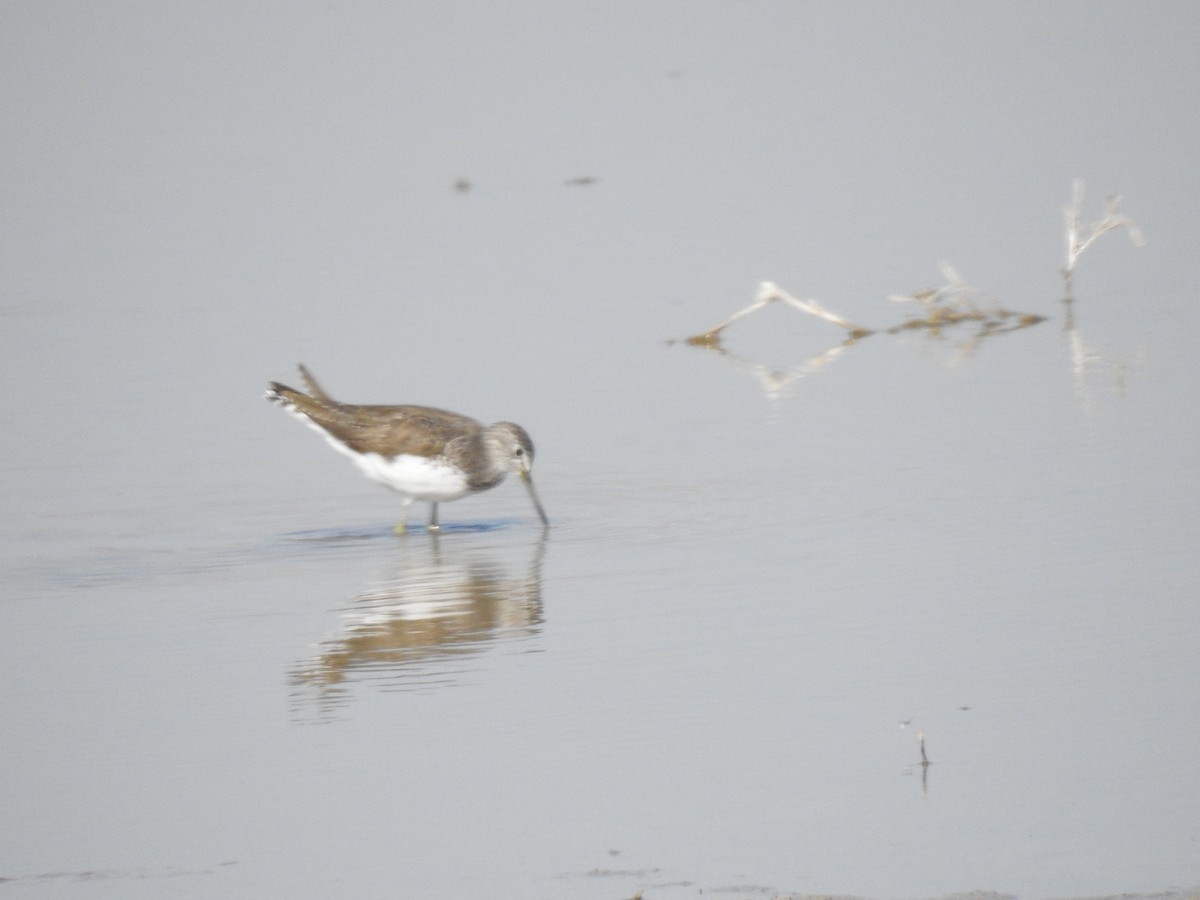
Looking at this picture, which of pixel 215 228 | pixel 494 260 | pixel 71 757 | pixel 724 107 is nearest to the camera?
pixel 71 757

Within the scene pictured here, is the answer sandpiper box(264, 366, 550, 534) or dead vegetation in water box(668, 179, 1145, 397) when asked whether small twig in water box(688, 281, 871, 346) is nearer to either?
dead vegetation in water box(668, 179, 1145, 397)

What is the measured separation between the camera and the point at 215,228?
24484mm

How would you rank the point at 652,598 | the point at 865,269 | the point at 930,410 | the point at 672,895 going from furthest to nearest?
the point at 865,269 → the point at 930,410 → the point at 652,598 → the point at 672,895

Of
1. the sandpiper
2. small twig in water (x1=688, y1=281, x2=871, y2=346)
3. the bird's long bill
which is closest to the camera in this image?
the bird's long bill

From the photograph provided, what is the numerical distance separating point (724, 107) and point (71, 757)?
84.6 feet

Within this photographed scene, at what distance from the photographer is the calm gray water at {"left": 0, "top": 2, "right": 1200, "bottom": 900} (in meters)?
7.05

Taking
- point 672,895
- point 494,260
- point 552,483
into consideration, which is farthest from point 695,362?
point 672,895

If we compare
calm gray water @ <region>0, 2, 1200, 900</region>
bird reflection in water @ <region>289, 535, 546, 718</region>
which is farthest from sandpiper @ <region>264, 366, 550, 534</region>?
bird reflection in water @ <region>289, 535, 546, 718</region>

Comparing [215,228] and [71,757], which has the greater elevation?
[215,228]

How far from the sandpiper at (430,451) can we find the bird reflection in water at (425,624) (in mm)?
559

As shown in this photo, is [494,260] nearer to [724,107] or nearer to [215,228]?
[215,228]

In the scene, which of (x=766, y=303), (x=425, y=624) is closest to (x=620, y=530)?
(x=425, y=624)

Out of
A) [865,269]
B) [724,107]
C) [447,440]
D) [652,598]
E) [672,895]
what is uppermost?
[724,107]

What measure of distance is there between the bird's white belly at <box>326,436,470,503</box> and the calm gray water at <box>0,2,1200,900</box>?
32 cm
